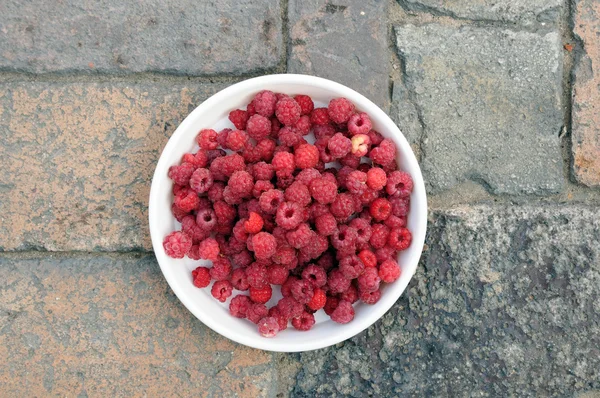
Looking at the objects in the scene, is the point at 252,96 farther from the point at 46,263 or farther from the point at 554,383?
the point at 554,383

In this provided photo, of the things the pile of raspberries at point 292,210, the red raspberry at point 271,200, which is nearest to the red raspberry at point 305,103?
the pile of raspberries at point 292,210

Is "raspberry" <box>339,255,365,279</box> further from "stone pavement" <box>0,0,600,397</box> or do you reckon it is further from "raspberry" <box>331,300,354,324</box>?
"stone pavement" <box>0,0,600,397</box>

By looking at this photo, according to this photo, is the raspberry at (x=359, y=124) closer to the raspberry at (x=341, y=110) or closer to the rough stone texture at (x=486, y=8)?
the raspberry at (x=341, y=110)

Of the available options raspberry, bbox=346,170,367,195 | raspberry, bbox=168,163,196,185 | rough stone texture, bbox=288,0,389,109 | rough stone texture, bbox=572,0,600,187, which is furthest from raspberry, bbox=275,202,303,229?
rough stone texture, bbox=572,0,600,187

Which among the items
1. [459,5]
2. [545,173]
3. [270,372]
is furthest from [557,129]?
[270,372]

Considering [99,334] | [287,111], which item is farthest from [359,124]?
[99,334]

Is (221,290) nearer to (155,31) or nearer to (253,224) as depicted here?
(253,224)
